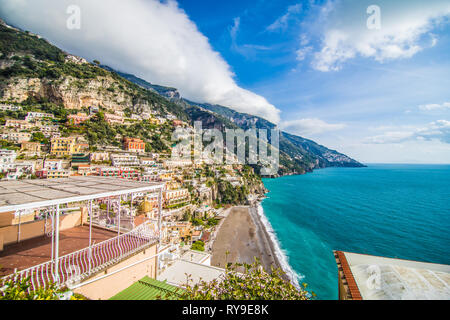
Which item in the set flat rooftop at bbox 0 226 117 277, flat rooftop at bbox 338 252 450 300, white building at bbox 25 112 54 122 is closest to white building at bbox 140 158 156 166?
white building at bbox 25 112 54 122

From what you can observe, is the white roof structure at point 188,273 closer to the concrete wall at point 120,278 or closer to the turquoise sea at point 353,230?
the concrete wall at point 120,278

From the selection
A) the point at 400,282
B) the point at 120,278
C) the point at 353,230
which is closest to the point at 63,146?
the point at 120,278

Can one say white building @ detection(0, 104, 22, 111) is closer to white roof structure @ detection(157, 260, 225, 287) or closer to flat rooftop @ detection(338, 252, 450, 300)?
white roof structure @ detection(157, 260, 225, 287)

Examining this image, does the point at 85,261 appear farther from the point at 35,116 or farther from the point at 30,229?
the point at 35,116

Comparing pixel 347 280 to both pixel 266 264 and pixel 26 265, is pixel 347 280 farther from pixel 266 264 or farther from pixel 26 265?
pixel 266 264

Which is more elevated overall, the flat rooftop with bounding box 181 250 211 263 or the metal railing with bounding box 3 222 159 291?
the metal railing with bounding box 3 222 159 291
